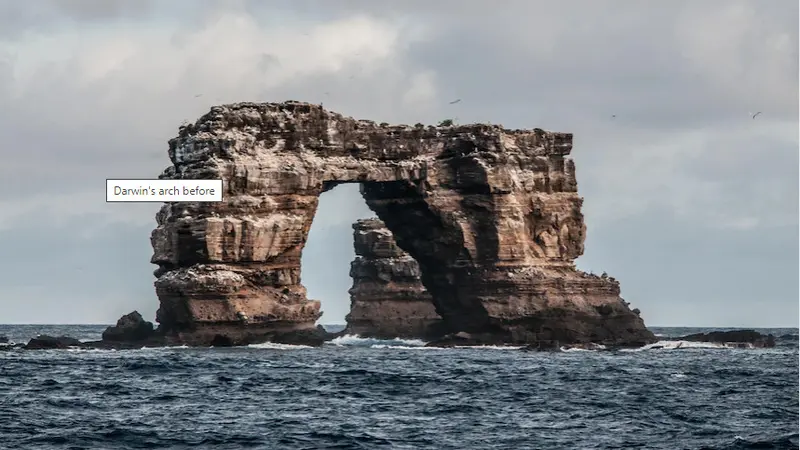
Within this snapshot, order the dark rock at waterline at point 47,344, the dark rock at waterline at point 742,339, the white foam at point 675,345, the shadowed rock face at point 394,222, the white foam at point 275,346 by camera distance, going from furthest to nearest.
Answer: the dark rock at waterline at point 742,339 → the white foam at point 675,345 → the dark rock at waterline at point 47,344 → the shadowed rock face at point 394,222 → the white foam at point 275,346

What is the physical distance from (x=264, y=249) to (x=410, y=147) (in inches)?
557

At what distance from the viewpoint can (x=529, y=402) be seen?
58781 mm

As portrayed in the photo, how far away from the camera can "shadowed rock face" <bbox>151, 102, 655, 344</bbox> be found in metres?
94.6

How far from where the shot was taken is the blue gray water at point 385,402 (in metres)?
46.8

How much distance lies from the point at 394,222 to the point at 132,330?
20994 mm

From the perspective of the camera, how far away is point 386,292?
430 feet

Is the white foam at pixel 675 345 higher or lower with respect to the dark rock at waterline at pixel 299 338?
lower

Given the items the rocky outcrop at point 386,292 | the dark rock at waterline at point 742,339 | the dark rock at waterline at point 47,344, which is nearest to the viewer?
the dark rock at waterline at point 47,344

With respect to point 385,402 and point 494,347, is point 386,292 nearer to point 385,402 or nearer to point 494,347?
point 494,347

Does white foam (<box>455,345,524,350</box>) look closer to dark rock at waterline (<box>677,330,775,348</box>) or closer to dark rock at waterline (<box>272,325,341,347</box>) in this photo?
dark rock at waterline (<box>272,325,341,347</box>)

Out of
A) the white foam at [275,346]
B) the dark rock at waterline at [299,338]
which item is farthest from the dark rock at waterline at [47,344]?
the dark rock at waterline at [299,338]

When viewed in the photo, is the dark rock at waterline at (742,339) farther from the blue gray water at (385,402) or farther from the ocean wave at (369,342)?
the blue gray water at (385,402)

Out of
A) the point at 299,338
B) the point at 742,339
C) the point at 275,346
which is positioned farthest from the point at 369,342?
the point at 275,346

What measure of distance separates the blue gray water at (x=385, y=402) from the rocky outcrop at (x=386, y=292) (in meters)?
42.6
